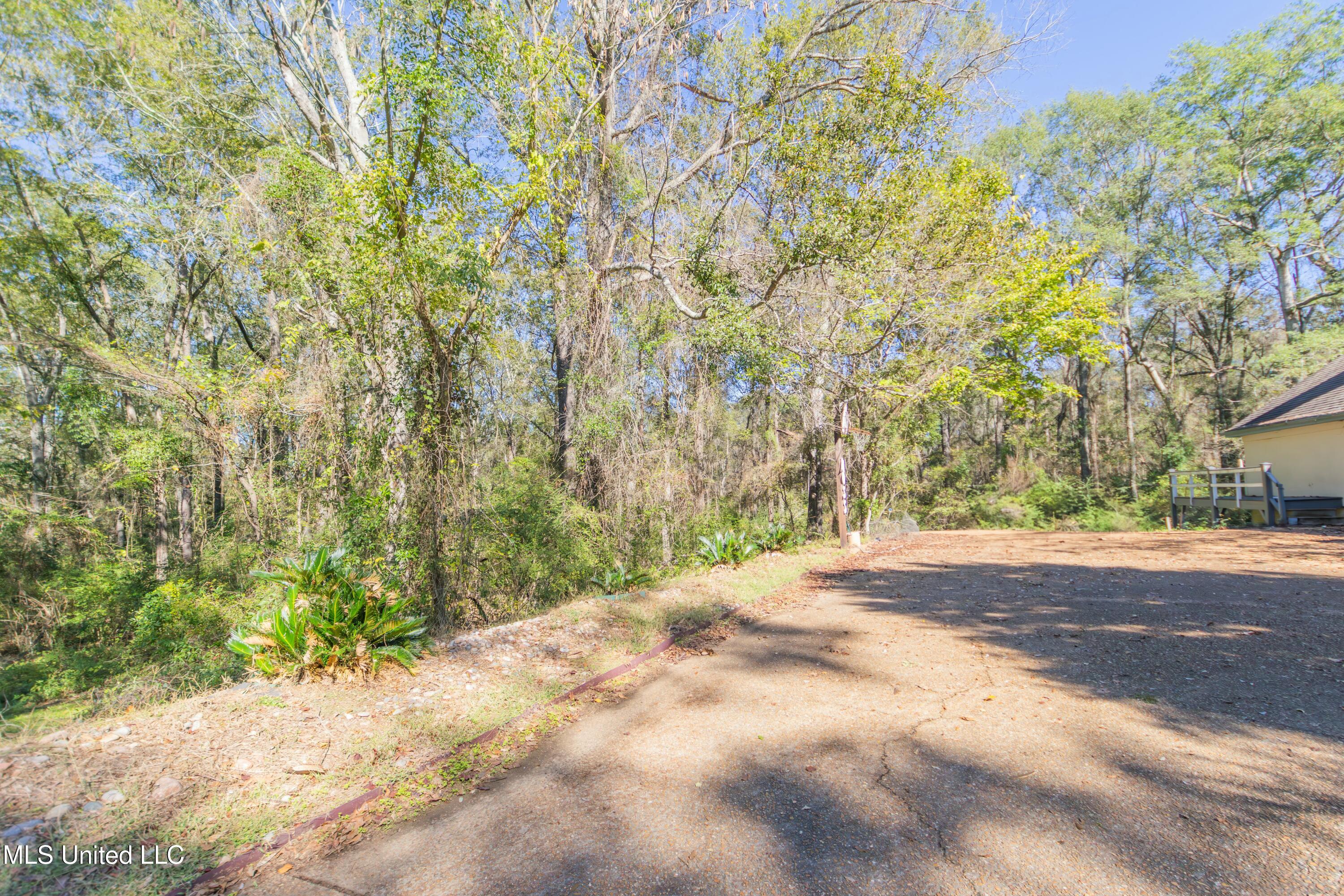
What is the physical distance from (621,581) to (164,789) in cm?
546

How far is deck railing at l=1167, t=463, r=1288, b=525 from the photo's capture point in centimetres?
1257

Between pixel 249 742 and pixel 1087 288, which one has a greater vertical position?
pixel 1087 288

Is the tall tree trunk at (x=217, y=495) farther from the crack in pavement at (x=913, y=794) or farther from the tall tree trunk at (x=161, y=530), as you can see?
the crack in pavement at (x=913, y=794)

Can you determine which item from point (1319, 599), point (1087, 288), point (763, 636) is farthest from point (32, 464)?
point (1087, 288)

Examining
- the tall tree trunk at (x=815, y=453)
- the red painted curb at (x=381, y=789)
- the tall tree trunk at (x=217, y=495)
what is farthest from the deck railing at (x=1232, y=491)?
the tall tree trunk at (x=217, y=495)

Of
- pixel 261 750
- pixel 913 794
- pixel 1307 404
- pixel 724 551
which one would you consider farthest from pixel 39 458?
pixel 1307 404

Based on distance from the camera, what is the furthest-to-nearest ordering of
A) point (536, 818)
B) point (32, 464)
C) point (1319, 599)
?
point (32, 464) → point (1319, 599) → point (536, 818)

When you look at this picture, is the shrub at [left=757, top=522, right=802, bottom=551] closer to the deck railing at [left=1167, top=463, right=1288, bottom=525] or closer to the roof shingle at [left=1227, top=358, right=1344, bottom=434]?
the deck railing at [left=1167, top=463, right=1288, bottom=525]

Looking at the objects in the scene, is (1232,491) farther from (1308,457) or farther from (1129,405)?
(1129,405)

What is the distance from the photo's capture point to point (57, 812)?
8.04 ft

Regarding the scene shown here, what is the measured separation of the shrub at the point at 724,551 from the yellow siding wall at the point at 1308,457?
13529mm

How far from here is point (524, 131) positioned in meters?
5.61

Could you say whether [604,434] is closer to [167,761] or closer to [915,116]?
[167,761]

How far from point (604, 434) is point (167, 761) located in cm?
725
